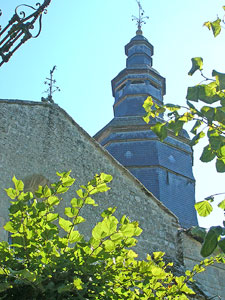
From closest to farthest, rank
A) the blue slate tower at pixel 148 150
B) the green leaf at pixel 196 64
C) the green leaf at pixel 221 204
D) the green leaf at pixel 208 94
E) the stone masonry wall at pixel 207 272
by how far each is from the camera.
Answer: the green leaf at pixel 221 204, the green leaf at pixel 208 94, the green leaf at pixel 196 64, the stone masonry wall at pixel 207 272, the blue slate tower at pixel 148 150

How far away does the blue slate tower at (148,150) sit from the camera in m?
15.8

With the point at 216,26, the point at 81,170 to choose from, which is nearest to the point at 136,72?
the point at 81,170

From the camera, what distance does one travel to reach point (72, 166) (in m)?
7.92

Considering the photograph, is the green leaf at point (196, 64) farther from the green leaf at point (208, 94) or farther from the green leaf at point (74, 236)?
the green leaf at point (74, 236)

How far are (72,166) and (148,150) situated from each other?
8898 millimetres

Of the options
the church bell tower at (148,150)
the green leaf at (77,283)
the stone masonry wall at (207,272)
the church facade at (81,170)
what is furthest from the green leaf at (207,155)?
the church bell tower at (148,150)

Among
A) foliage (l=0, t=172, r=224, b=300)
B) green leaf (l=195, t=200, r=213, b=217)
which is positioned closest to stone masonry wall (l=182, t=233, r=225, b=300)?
foliage (l=0, t=172, r=224, b=300)

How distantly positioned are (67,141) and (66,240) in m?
5.19

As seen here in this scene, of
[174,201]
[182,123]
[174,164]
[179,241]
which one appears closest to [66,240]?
[182,123]

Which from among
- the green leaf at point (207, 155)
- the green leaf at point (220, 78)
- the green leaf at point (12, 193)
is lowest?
the green leaf at point (12, 193)

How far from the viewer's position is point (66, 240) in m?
3.01

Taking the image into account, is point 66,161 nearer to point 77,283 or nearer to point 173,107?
point 173,107

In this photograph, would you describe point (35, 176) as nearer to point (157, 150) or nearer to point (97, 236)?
point (97, 236)

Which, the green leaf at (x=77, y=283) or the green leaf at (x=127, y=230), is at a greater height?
the green leaf at (x=127, y=230)
